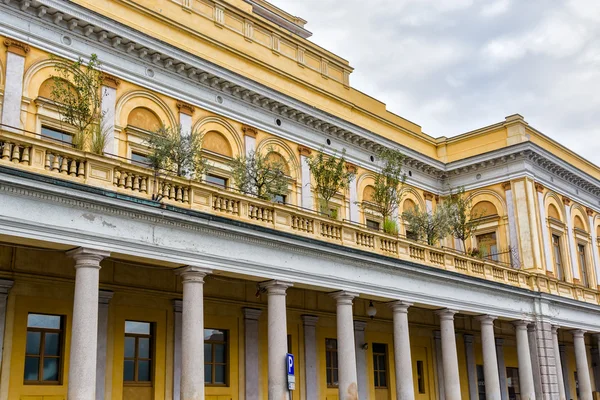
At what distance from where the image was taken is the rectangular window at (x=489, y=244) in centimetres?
3259

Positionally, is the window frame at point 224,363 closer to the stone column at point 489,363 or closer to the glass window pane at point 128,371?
the glass window pane at point 128,371

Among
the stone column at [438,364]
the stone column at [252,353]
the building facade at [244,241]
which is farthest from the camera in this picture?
the stone column at [438,364]

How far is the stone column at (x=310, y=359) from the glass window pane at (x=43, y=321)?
8797 mm

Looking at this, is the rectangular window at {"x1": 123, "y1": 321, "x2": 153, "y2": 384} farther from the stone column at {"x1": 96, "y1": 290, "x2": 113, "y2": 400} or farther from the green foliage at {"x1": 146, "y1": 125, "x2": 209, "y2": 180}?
the green foliage at {"x1": 146, "y1": 125, "x2": 209, "y2": 180}

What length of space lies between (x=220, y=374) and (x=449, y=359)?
7435 mm

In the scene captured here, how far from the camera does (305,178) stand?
87.0ft

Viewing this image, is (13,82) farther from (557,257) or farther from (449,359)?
(557,257)

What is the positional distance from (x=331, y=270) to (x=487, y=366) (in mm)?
8826

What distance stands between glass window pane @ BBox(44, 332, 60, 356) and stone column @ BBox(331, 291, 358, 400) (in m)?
7.26

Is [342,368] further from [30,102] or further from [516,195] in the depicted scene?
[516,195]

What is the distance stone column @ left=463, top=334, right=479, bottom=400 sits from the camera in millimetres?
30109

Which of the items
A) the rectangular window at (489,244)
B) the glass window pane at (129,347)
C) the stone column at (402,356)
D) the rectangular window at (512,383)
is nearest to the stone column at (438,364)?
the rectangular window at (512,383)

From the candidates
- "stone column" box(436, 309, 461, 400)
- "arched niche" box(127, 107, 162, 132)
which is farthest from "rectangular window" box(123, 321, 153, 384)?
"stone column" box(436, 309, 461, 400)

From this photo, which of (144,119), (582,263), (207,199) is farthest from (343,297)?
(582,263)
